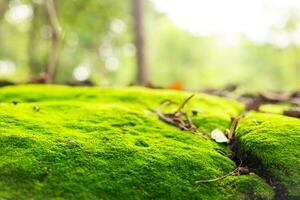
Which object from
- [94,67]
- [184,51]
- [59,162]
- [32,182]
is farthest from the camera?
[184,51]

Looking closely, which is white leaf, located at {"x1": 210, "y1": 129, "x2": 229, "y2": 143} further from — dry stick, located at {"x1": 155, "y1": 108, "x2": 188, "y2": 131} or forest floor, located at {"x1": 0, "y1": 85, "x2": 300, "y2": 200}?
dry stick, located at {"x1": 155, "y1": 108, "x2": 188, "y2": 131}

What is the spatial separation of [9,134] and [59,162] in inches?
15.8

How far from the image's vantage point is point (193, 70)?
46438mm

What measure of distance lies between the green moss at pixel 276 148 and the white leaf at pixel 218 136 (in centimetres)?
10

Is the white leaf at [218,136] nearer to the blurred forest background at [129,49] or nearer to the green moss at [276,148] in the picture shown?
the green moss at [276,148]

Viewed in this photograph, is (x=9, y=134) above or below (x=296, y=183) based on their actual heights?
above

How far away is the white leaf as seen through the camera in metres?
2.46

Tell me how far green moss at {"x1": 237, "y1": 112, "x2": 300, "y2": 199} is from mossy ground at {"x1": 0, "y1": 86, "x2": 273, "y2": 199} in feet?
0.36

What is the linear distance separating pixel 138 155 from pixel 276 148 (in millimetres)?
839

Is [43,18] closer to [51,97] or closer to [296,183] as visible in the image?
[51,97]

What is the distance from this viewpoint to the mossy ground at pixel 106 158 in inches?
69.4

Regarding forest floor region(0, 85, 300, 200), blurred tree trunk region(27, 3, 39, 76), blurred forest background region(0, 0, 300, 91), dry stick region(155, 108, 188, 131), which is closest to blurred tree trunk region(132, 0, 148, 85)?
blurred forest background region(0, 0, 300, 91)

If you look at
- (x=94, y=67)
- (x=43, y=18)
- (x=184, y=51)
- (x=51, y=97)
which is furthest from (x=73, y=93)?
(x=184, y=51)

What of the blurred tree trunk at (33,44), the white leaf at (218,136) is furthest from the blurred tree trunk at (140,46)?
the white leaf at (218,136)
